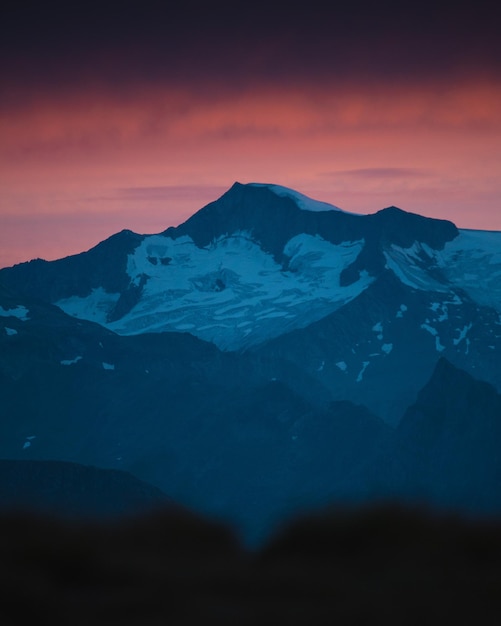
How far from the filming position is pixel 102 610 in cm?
1255

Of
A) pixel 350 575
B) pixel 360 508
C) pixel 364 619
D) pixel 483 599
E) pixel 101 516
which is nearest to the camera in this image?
pixel 364 619

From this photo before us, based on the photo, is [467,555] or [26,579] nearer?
[26,579]

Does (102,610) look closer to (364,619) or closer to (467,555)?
(364,619)

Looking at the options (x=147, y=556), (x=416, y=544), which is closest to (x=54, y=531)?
(x=147, y=556)

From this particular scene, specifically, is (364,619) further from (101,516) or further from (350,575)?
(101,516)

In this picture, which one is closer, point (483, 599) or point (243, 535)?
point (483, 599)

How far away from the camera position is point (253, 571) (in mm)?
13922

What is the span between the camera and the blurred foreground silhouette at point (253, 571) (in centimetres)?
1219

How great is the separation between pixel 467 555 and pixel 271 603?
266 cm

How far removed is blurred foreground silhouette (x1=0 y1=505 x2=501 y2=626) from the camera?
1219 centimetres

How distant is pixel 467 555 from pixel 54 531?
14.5ft

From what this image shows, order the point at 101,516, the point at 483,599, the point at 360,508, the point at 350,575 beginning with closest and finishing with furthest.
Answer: the point at 483,599, the point at 350,575, the point at 360,508, the point at 101,516

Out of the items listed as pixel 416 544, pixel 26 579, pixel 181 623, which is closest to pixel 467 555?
pixel 416 544

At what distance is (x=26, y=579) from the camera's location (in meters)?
12.8
